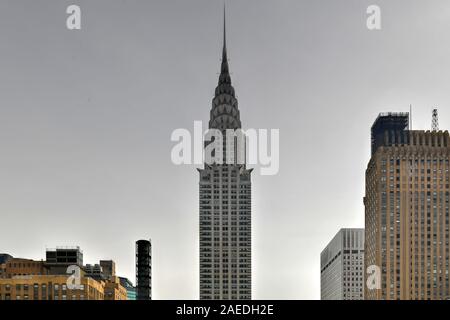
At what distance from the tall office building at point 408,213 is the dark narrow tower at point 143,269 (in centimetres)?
2026

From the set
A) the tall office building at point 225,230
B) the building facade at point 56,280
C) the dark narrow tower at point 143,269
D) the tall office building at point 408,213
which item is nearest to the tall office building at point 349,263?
the tall office building at point 408,213

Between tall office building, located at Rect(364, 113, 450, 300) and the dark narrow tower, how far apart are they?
20263 millimetres

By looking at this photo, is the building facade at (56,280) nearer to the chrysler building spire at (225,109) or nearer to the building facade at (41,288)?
the building facade at (41,288)

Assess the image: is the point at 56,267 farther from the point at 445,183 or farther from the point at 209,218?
the point at 445,183

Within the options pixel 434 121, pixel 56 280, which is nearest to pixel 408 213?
pixel 434 121

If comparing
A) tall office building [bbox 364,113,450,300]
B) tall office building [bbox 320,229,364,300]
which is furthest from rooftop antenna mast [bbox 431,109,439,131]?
tall office building [bbox 320,229,364,300]

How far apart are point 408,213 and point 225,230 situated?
56.6 ft

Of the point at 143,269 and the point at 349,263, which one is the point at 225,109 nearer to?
the point at 143,269

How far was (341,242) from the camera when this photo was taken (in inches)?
3408

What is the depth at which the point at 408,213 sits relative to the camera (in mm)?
63281

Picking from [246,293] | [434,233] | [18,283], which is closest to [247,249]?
[246,293]

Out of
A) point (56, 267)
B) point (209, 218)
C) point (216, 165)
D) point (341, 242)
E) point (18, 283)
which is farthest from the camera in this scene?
point (341, 242)
